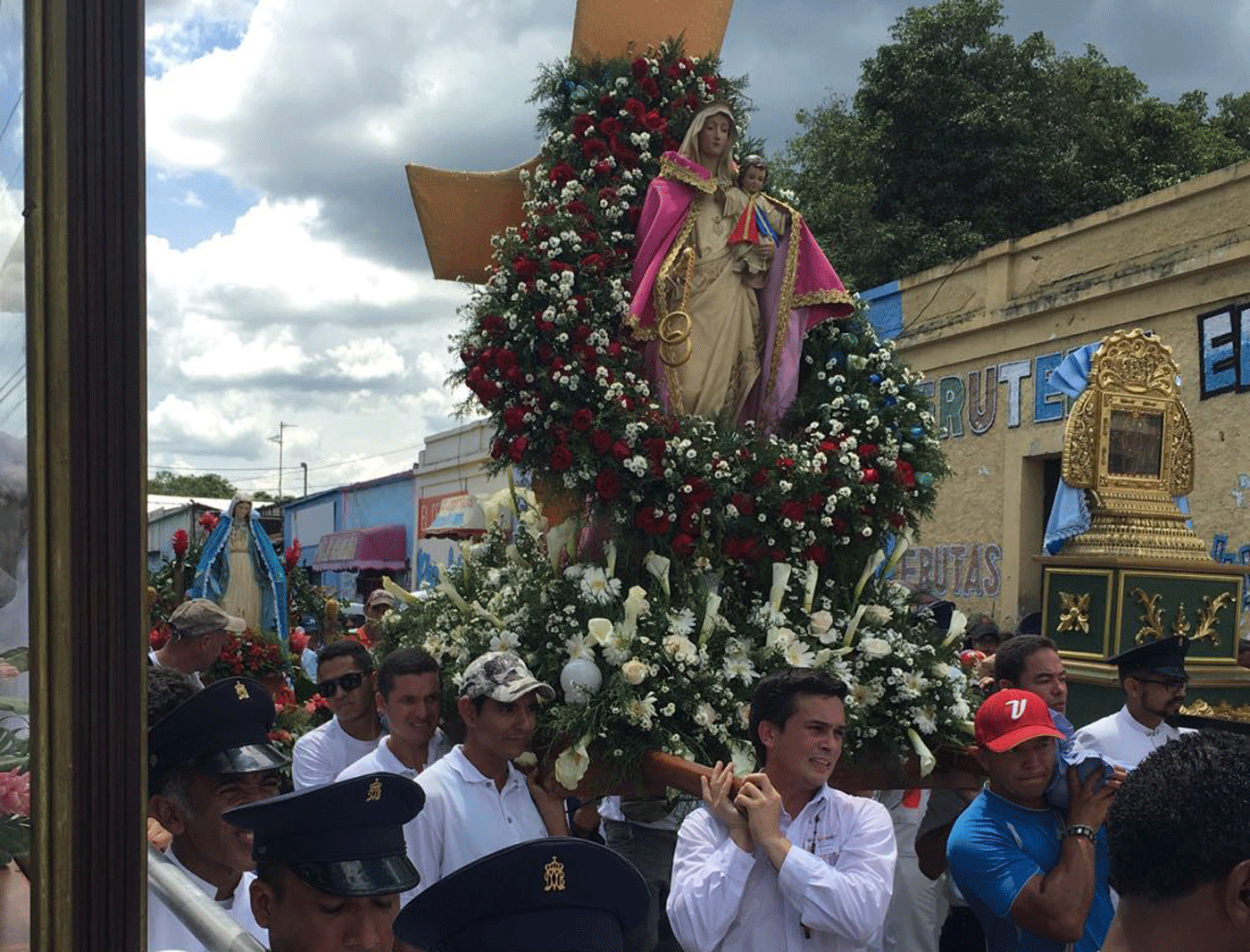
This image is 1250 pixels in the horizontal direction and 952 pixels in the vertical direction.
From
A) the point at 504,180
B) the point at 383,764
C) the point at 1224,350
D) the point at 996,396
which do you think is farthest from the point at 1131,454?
the point at 996,396

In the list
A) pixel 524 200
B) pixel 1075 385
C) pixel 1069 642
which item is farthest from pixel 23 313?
pixel 1075 385

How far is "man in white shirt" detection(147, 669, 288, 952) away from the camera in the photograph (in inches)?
113

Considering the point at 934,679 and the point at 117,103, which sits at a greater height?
the point at 117,103

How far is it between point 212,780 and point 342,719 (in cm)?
211

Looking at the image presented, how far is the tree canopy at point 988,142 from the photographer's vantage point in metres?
19.8

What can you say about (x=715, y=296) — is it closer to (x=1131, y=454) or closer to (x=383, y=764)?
(x=383, y=764)

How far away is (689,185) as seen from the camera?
5.93m

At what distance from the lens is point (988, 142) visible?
65.7ft

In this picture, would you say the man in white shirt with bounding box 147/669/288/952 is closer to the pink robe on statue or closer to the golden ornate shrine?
the pink robe on statue

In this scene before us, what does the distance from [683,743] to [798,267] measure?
2.51 meters

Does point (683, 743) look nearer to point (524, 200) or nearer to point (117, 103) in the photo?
point (524, 200)

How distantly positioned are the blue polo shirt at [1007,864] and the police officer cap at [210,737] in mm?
1785

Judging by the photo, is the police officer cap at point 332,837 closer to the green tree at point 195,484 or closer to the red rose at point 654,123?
the red rose at point 654,123

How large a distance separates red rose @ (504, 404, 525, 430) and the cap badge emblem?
3476mm
